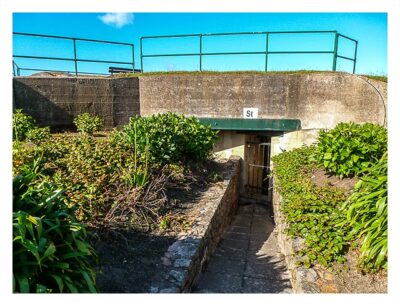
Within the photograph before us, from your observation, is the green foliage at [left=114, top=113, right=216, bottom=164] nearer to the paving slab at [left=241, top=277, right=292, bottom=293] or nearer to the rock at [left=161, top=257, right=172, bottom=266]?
the rock at [left=161, top=257, right=172, bottom=266]

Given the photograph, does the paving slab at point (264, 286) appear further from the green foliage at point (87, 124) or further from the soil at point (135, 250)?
the green foliage at point (87, 124)

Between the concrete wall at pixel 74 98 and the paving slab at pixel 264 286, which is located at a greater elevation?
the concrete wall at pixel 74 98

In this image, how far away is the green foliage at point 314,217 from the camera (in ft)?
11.3

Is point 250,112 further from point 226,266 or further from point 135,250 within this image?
point 135,250

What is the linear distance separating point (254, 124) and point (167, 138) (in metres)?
4.10

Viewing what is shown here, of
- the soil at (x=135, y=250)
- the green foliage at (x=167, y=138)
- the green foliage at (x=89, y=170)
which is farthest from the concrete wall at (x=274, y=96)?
the soil at (x=135, y=250)

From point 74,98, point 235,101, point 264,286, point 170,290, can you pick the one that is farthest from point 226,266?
point 74,98

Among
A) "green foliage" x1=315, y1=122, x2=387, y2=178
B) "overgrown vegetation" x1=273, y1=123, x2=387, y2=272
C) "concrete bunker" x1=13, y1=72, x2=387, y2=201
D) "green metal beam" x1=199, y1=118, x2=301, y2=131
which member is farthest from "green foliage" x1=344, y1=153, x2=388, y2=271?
"concrete bunker" x1=13, y1=72, x2=387, y2=201

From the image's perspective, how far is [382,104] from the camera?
798 cm

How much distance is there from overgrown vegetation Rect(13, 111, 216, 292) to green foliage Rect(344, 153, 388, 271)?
86.7 inches

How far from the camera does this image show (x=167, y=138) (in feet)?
18.8

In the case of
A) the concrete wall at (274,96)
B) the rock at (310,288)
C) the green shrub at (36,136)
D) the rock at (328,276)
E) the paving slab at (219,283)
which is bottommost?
the paving slab at (219,283)

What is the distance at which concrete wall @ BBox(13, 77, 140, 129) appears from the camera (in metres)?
8.62
